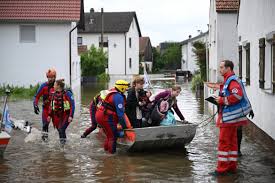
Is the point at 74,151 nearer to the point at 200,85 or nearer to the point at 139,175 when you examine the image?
the point at 139,175

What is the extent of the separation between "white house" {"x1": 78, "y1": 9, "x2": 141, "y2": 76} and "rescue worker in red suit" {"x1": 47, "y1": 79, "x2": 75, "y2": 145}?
52516 mm

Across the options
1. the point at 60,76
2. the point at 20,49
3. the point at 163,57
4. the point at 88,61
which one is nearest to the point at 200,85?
the point at 60,76

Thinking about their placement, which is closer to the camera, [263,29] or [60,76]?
[263,29]

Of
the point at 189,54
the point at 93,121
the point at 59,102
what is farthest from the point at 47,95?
the point at 189,54

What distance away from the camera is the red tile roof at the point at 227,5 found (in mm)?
23594

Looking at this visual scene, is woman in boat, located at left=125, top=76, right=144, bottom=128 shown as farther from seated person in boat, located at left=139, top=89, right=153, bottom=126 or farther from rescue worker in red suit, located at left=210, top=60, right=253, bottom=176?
rescue worker in red suit, located at left=210, top=60, right=253, bottom=176

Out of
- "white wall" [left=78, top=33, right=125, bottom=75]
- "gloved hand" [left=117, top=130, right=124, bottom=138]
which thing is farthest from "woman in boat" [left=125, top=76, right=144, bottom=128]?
"white wall" [left=78, top=33, right=125, bottom=75]

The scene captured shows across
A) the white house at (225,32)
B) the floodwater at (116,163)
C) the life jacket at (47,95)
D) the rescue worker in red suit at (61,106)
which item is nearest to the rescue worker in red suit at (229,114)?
the floodwater at (116,163)

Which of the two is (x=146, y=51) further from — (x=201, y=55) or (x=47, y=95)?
(x=47, y=95)

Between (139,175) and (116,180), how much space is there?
0.55 metres

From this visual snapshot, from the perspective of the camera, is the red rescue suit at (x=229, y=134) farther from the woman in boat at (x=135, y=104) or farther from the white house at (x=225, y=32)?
the white house at (x=225, y=32)

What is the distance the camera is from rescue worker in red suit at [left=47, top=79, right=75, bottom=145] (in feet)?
40.6

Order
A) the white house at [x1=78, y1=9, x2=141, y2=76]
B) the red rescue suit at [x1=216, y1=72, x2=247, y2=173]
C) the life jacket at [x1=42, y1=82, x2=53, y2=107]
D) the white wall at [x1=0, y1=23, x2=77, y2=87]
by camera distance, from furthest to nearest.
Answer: the white house at [x1=78, y1=9, x2=141, y2=76] < the white wall at [x1=0, y1=23, x2=77, y2=87] < the life jacket at [x1=42, y1=82, x2=53, y2=107] < the red rescue suit at [x1=216, y1=72, x2=247, y2=173]

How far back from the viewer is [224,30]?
24.1 meters
